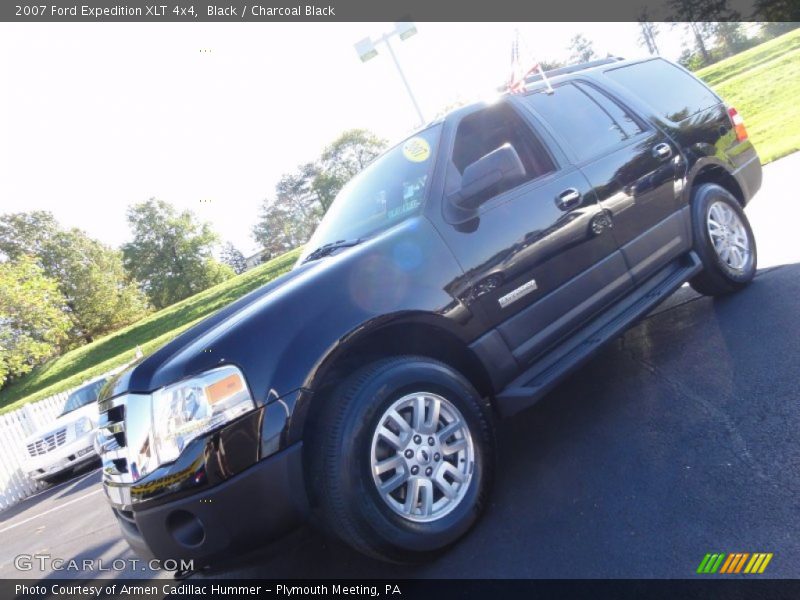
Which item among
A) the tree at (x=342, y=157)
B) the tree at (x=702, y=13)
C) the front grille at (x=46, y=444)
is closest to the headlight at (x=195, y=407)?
the front grille at (x=46, y=444)

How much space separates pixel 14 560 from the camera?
523 cm

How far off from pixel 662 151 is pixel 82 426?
11.0 metres

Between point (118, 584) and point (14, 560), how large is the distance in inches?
113

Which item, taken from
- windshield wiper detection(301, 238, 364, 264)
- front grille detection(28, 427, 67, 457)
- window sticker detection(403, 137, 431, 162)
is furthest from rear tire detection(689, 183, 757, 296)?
front grille detection(28, 427, 67, 457)

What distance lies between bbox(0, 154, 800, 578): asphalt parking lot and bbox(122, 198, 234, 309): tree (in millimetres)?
48304

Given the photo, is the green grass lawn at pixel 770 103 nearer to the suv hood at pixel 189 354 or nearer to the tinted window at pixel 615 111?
the tinted window at pixel 615 111

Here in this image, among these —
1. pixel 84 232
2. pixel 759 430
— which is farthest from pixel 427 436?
pixel 84 232

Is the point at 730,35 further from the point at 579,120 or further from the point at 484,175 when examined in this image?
the point at 484,175

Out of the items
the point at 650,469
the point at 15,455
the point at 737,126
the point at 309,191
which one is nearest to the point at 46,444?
the point at 15,455

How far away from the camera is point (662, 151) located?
3949 mm

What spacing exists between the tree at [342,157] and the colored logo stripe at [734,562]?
49891 millimetres

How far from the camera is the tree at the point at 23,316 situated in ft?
56.2

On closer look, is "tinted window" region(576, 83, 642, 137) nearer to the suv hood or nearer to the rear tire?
the rear tire

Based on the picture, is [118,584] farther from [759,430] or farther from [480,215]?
[759,430]
